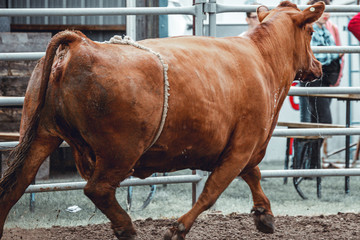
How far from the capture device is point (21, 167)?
2.53m

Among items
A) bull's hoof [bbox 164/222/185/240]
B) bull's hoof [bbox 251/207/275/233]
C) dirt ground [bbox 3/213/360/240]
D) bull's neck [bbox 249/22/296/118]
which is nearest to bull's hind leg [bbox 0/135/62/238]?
bull's hoof [bbox 164/222/185/240]

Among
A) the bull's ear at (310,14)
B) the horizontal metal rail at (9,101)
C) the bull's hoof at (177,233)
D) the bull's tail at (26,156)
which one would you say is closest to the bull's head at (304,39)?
the bull's ear at (310,14)

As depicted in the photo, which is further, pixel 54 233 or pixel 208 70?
pixel 54 233

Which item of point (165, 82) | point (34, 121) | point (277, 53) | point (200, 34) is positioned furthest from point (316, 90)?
point (34, 121)

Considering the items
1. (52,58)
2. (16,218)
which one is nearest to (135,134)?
(52,58)

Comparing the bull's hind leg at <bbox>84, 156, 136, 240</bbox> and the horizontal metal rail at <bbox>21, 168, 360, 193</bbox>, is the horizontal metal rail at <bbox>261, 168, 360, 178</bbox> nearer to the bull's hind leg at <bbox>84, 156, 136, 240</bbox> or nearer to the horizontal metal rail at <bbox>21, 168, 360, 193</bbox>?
the horizontal metal rail at <bbox>21, 168, 360, 193</bbox>

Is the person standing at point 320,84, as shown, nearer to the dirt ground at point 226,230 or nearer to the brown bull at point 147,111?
the dirt ground at point 226,230

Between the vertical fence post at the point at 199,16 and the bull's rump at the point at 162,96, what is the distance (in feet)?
3.18

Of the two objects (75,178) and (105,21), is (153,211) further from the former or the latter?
(105,21)

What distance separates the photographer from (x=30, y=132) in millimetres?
2463

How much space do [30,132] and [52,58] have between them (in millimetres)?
343

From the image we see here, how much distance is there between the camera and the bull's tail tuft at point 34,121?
7.69ft

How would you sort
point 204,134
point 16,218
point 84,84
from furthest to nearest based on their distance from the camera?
point 16,218, point 204,134, point 84,84

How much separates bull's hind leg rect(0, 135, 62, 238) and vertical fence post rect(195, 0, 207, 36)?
163cm
